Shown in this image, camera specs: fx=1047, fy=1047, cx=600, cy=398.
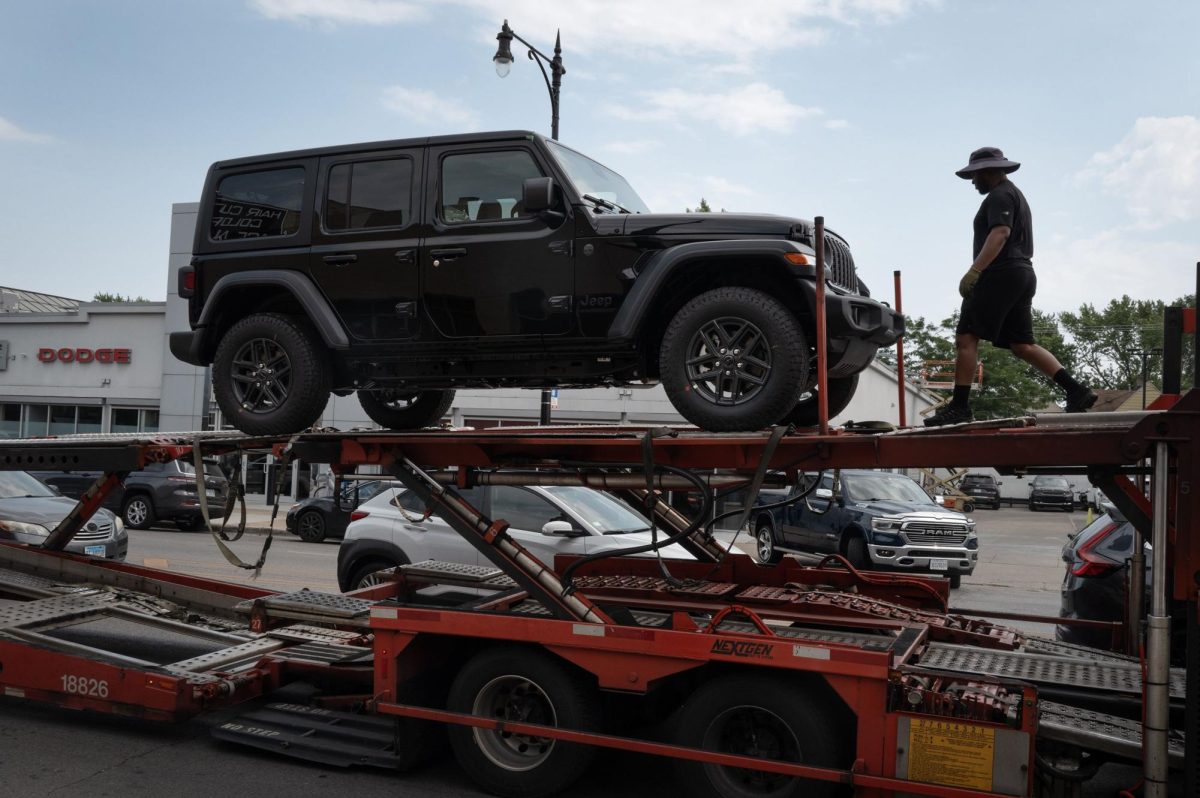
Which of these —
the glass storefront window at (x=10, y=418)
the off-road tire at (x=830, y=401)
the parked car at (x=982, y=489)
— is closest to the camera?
the off-road tire at (x=830, y=401)

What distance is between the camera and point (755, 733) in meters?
4.79

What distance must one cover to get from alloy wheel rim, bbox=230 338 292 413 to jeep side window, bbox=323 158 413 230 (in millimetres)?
875

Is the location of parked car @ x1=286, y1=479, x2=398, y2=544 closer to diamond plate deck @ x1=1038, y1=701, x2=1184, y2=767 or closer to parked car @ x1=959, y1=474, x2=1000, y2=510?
diamond plate deck @ x1=1038, y1=701, x2=1184, y2=767

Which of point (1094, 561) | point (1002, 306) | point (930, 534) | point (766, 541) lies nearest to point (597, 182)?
point (1002, 306)

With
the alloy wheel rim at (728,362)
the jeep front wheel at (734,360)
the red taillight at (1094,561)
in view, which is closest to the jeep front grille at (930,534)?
the red taillight at (1094,561)

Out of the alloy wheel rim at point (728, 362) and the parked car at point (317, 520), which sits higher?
the alloy wheel rim at point (728, 362)

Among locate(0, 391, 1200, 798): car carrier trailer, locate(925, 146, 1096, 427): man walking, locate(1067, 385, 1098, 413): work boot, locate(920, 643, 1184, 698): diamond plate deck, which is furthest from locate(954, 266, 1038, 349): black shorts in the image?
locate(920, 643, 1184, 698): diamond plate deck

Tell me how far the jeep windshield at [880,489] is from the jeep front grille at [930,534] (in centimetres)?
82

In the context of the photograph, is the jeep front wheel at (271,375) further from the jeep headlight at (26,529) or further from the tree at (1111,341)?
the tree at (1111,341)

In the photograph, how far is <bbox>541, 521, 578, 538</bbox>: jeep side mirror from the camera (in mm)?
9156

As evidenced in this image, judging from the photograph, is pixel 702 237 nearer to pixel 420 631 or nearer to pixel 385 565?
pixel 420 631

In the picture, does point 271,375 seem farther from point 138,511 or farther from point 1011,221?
point 138,511

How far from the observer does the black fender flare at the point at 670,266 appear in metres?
5.38

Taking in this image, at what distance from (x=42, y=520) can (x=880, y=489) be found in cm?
1080
